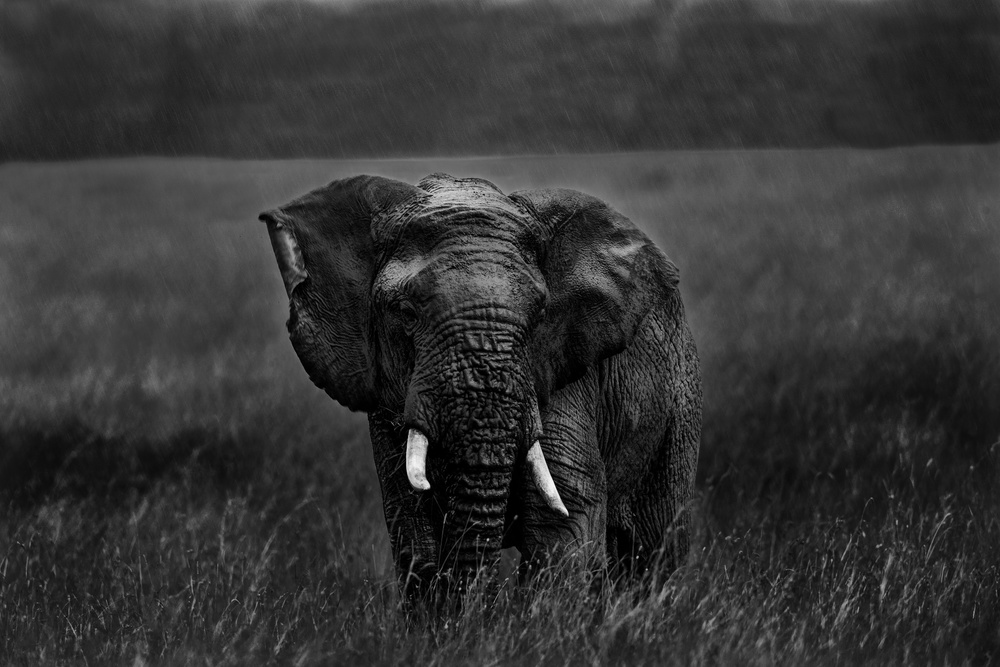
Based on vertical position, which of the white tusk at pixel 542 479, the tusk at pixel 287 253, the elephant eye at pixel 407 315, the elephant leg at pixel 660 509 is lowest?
the elephant leg at pixel 660 509

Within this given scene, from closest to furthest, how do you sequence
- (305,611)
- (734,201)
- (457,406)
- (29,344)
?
(457,406)
(305,611)
(29,344)
(734,201)

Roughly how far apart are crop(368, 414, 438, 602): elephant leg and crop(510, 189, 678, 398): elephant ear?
74cm

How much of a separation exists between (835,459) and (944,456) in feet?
2.89

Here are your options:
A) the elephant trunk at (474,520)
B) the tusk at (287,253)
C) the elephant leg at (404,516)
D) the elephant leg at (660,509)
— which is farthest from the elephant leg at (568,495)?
the tusk at (287,253)

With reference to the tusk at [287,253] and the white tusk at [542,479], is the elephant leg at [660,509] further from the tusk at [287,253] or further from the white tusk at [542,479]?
the tusk at [287,253]

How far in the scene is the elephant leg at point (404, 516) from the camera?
6348 mm

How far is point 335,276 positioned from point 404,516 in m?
1.14

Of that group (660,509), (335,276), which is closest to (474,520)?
(335,276)

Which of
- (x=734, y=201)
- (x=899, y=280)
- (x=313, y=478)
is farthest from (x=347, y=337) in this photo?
(x=734, y=201)

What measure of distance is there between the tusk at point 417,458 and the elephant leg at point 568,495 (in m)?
0.52

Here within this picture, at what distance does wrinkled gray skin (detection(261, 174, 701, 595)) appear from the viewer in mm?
5750

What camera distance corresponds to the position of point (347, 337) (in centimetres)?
648

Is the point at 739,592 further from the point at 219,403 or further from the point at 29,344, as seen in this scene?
the point at 29,344

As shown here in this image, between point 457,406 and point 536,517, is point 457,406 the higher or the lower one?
the higher one
